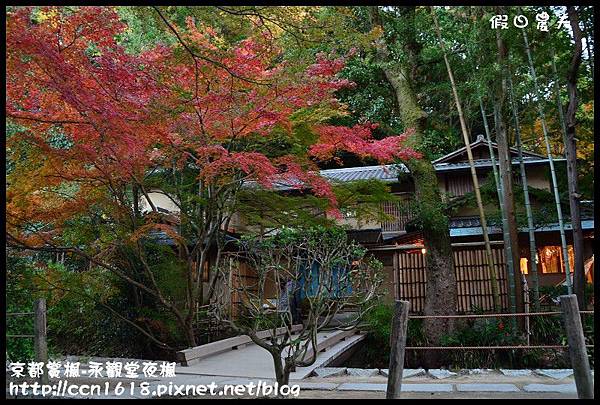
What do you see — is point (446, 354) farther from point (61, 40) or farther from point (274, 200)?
point (61, 40)

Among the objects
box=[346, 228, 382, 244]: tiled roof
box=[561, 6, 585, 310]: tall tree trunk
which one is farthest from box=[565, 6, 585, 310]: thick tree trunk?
box=[346, 228, 382, 244]: tiled roof

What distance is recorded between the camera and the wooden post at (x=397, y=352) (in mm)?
3862

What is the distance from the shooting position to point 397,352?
3.96 metres

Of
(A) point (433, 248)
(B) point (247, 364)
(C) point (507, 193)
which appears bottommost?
(B) point (247, 364)

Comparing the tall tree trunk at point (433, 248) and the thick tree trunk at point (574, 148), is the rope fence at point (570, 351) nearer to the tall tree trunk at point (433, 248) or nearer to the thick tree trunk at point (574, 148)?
the thick tree trunk at point (574, 148)

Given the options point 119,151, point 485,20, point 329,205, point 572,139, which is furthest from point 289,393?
point 485,20

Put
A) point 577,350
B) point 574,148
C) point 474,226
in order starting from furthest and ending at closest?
1. point 474,226
2. point 574,148
3. point 577,350

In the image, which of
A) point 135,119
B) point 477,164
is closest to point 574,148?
point 135,119

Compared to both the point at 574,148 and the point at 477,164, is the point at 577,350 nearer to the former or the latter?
the point at 574,148

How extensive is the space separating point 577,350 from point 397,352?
1.55 metres

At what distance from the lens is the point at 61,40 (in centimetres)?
→ 502

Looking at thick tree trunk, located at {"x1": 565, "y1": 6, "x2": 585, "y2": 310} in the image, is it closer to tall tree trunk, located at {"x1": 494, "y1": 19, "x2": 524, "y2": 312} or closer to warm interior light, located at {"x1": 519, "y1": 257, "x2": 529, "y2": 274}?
tall tree trunk, located at {"x1": 494, "y1": 19, "x2": 524, "y2": 312}

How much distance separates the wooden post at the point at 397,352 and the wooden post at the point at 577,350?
56.5 inches

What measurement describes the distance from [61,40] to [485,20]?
711cm
